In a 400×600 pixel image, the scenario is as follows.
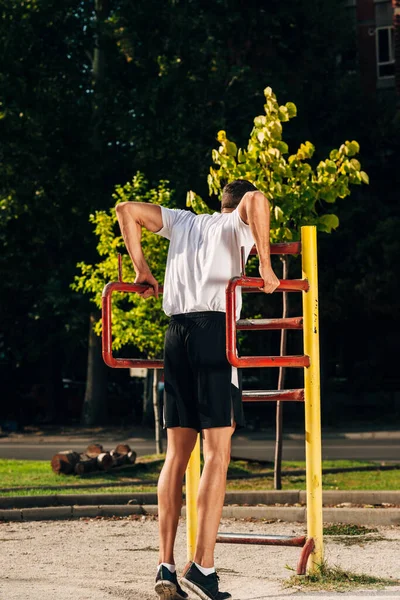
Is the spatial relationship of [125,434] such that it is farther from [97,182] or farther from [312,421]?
[312,421]

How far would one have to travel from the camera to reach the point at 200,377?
5.41 m

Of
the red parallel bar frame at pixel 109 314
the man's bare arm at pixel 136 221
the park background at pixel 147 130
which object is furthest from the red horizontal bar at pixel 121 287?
the park background at pixel 147 130

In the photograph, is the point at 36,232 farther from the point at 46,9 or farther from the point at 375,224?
the point at 375,224

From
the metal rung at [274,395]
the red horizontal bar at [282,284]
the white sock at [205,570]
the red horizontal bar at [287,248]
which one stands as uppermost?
the red horizontal bar at [287,248]

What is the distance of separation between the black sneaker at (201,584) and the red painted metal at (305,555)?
731 millimetres

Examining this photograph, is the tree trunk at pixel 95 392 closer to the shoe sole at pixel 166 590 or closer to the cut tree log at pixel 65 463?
the cut tree log at pixel 65 463

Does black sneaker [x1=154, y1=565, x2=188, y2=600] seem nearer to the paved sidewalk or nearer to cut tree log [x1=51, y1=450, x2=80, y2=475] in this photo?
cut tree log [x1=51, y1=450, x2=80, y2=475]

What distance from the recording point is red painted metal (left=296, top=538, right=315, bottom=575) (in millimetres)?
5895

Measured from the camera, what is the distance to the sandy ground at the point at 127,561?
582 centimetres

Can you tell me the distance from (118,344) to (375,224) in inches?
507

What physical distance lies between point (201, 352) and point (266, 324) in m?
0.49

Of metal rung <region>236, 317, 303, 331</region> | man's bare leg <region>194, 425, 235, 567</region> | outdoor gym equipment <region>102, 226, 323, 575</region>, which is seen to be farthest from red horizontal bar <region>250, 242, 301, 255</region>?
man's bare leg <region>194, 425, 235, 567</region>

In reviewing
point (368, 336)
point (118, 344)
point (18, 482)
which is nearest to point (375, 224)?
point (368, 336)

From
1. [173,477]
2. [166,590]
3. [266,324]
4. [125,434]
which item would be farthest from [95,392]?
[166,590]
